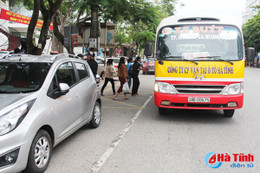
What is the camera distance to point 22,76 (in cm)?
437

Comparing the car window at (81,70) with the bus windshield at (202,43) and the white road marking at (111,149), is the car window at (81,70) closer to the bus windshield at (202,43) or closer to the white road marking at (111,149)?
the white road marking at (111,149)

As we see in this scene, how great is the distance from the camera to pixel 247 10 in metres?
119

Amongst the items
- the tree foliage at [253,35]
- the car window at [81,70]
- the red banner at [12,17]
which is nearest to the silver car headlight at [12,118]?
the car window at [81,70]

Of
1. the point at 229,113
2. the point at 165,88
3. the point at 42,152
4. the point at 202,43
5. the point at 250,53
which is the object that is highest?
the point at 202,43

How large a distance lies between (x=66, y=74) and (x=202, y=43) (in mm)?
3592

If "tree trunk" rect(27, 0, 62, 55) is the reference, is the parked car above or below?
below

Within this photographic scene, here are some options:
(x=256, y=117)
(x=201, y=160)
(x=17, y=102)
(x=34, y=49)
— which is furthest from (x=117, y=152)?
(x=34, y=49)

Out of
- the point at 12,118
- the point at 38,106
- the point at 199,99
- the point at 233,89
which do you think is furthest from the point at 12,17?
the point at 12,118

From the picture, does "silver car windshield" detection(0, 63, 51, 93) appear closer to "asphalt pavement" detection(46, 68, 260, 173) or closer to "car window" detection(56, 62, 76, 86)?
"car window" detection(56, 62, 76, 86)

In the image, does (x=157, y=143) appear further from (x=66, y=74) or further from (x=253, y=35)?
(x=253, y=35)

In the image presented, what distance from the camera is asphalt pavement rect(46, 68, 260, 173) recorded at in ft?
13.0

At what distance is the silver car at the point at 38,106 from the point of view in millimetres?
3189

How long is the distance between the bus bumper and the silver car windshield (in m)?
3.06

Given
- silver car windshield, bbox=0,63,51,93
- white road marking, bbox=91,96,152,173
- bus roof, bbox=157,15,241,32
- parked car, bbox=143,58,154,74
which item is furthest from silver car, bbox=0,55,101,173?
parked car, bbox=143,58,154,74
